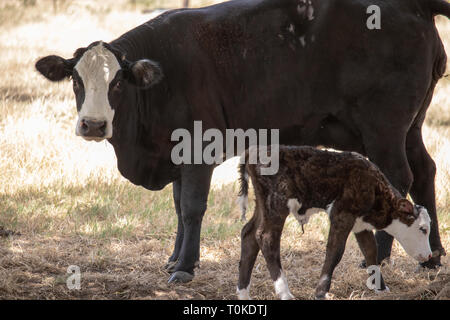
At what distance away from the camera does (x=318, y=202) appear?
559 centimetres

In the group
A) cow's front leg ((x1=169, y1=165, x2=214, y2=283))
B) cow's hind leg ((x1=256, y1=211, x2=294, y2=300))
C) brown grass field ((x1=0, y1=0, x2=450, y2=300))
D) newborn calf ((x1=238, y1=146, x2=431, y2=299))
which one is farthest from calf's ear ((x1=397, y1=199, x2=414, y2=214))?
cow's front leg ((x1=169, y1=165, x2=214, y2=283))

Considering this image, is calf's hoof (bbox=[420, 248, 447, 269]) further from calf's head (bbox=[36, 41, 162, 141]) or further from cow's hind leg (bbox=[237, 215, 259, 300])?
calf's head (bbox=[36, 41, 162, 141])

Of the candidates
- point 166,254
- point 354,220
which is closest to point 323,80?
point 354,220

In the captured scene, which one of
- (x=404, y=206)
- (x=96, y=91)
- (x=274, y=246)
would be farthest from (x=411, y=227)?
(x=96, y=91)

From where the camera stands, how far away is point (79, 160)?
9.97 m

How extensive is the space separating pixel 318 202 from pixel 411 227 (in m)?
0.84

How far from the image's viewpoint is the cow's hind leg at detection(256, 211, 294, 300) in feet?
18.1

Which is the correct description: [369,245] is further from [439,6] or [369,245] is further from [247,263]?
[439,6]

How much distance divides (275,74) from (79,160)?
4.10 m

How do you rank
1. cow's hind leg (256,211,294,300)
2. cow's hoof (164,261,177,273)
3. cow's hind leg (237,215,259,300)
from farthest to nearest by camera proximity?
1. cow's hoof (164,261,177,273)
2. cow's hind leg (237,215,259,300)
3. cow's hind leg (256,211,294,300)

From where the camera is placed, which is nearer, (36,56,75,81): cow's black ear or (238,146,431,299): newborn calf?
(238,146,431,299): newborn calf

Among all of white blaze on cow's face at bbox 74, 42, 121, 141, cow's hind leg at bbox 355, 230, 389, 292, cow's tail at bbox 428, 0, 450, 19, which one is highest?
cow's tail at bbox 428, 0, 450, 19

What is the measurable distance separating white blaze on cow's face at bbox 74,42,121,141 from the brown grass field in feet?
4.37

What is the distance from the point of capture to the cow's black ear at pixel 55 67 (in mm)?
6562
